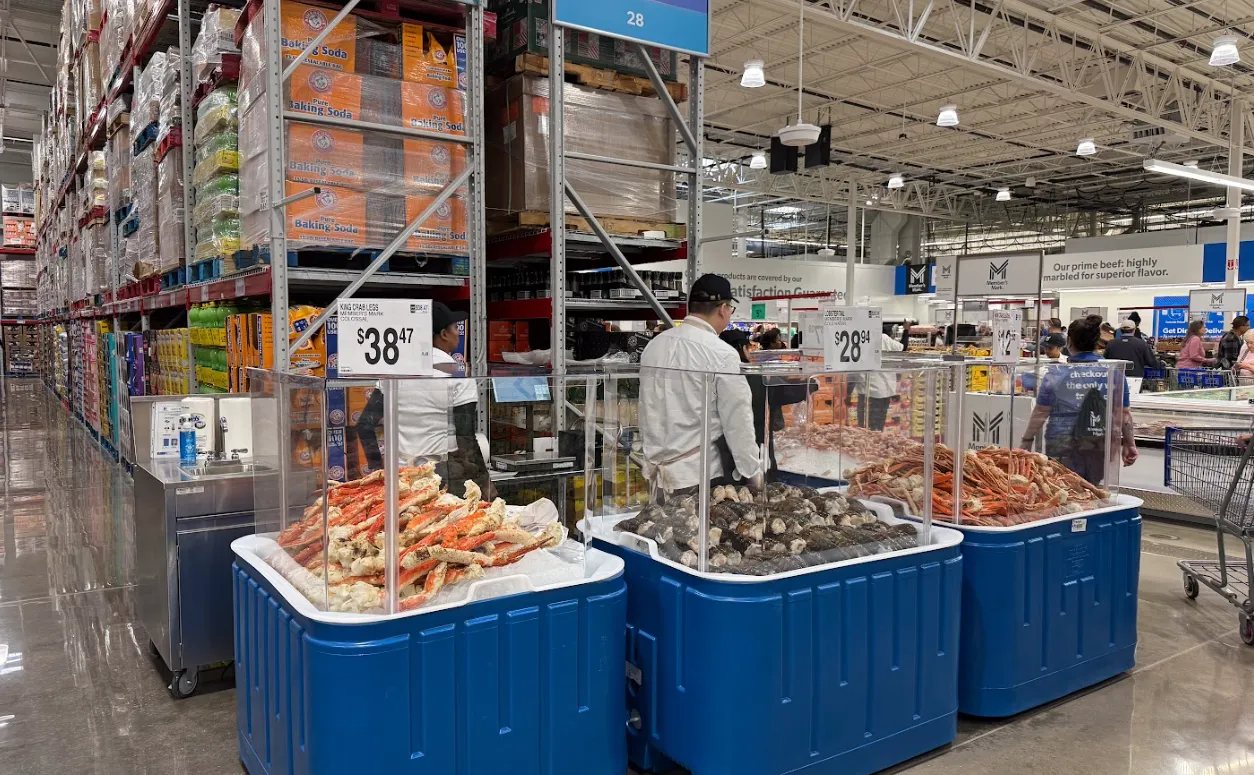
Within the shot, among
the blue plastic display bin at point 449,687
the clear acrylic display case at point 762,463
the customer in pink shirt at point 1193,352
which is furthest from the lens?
the customer in pink shirt at point 1193,352

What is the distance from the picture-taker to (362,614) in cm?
229

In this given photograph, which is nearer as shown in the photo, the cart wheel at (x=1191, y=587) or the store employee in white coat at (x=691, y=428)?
the store employee in white coat at (x=691, y=428)

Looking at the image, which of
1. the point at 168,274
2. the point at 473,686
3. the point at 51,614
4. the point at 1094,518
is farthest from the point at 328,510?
the point at 168,274

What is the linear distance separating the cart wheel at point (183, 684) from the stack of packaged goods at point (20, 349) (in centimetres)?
2551

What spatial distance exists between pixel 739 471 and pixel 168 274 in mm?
5531

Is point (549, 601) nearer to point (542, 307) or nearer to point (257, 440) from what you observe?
point (257, 440)

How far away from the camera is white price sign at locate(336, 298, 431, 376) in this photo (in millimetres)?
2797

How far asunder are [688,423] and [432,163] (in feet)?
7.92

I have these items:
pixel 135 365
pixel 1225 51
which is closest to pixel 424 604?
pixel 135 365

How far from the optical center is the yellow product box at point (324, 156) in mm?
4043

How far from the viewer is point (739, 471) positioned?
9.73 feet

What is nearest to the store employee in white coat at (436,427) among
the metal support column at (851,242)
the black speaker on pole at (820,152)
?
the black speaker on pole at (820,152)

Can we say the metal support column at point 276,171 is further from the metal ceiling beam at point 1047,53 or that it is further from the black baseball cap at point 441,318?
the metal ceiling beam at point 1047,53

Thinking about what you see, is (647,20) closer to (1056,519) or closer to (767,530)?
(767,530)
